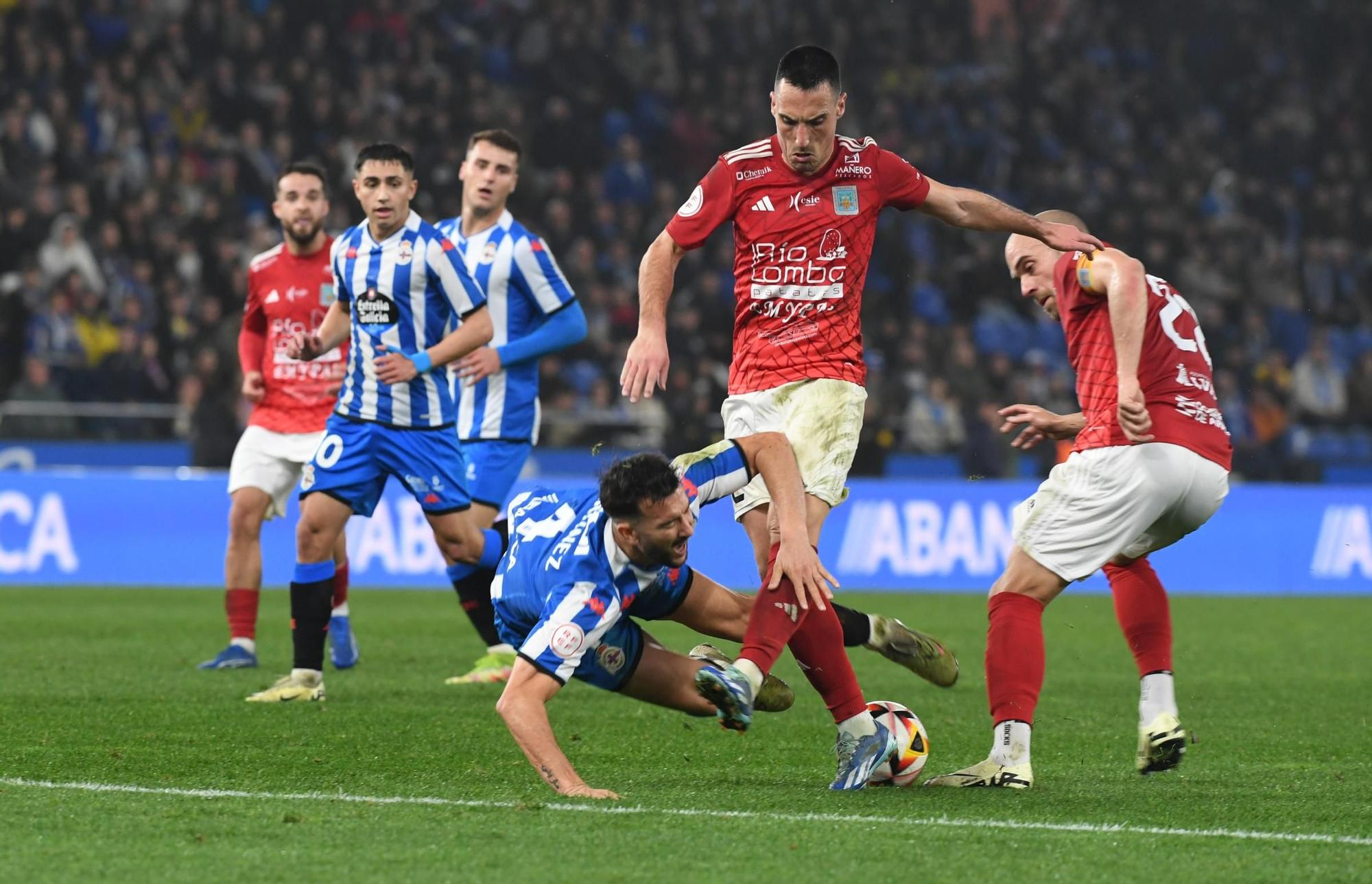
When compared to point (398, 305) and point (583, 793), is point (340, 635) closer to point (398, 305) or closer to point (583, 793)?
point (398, 305)

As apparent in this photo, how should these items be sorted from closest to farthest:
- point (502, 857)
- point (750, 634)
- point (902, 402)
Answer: point (502, 857) → point (750, 634) → point (902, 402)

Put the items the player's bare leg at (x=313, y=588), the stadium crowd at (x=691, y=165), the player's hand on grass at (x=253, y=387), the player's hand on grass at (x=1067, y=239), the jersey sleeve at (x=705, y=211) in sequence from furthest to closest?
1. the stadium crowd at (x=691, y=165)
2. the player's hand on grass at (x=253, y=387)
3. the player's bare leg at (x=313, y=588)
4. the jersey sleeve at (x=705, y=211)
5. the player's hand on grass at (x=1067, y=239)

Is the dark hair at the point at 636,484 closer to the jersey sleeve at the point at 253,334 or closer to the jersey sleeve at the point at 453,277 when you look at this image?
the jersey sleeve at the point at 453,277

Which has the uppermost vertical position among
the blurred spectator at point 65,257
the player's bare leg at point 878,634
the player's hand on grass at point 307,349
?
the blurred spectator at point 65,257

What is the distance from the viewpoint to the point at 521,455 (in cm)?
892

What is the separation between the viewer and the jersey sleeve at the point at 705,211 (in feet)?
18.7

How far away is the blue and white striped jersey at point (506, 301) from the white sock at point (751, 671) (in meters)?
3.95

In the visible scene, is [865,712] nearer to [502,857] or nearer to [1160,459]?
[1160,459]

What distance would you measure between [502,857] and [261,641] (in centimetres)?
651

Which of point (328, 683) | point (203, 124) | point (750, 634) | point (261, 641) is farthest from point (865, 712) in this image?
point (203, 124)

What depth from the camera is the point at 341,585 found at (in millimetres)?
9047

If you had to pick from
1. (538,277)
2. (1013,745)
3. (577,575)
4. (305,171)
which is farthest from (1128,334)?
(305,171)

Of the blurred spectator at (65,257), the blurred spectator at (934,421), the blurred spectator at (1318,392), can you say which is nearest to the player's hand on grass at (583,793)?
the blurred spectator at (934,421)

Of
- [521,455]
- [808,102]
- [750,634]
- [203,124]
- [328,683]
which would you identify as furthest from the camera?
[203,124]
